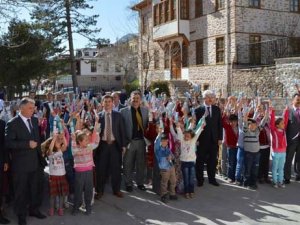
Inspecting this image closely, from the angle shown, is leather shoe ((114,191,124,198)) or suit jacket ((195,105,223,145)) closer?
leather shoe ((114,191,124,198))

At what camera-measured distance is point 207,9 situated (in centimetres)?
2678

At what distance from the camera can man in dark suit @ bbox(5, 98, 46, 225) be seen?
585 centimetres

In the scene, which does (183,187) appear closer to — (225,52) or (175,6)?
(225,52)

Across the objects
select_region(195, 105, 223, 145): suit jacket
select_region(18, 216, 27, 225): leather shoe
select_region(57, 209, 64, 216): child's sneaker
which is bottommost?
select_region(57, 209, 64, 216): child's sneaker

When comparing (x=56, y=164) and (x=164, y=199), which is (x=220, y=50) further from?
(x=56, y=164)

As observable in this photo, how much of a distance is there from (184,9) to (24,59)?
1143cm

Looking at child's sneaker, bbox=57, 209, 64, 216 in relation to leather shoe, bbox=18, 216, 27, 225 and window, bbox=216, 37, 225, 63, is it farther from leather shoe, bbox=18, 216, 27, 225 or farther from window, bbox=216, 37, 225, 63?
window, bbox=216, 37, 225, 63

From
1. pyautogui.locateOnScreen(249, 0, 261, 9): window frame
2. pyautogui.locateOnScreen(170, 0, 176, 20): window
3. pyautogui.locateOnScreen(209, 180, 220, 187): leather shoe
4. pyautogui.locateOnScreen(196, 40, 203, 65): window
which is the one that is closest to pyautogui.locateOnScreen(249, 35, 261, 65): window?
pyautogui.locateOnScreen(249, 0, 261, 9): window frame

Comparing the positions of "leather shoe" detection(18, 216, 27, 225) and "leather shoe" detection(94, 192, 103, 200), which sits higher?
"leather shoe" detection(18, 216, 27, 225)

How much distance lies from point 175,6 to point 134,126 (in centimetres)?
2252

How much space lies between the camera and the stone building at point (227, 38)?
78.3ft

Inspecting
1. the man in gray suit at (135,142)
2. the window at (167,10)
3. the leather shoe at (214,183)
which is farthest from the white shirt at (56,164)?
the window at (167,10)

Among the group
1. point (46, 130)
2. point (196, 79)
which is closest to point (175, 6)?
point (196, 79)

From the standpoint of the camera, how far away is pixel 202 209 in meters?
6.73
